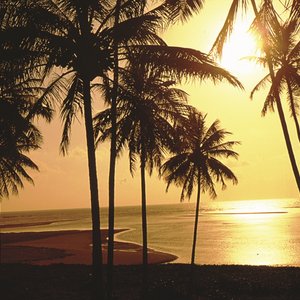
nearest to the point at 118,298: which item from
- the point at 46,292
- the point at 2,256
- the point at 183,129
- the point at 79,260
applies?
the point at 46,292

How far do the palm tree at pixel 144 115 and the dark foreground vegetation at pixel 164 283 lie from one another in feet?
6.08

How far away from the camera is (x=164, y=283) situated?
16.4 m

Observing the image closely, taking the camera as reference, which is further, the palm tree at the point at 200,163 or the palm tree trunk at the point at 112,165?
the palm tree at the point at 200,163

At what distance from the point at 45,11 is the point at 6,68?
1.72 meters

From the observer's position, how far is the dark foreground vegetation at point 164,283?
13977mm

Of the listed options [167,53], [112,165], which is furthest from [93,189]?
[167,53]

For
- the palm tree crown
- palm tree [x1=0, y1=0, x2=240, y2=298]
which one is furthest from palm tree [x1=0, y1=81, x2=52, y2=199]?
the palm tree crown

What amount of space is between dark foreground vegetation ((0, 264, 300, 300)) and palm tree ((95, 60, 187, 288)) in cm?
185

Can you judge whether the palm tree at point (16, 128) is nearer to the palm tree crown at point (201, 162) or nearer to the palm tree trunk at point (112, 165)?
the palm tree trunk at point (112, 165)

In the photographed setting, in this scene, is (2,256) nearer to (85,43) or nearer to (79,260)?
(79,260)

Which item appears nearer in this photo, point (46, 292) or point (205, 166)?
point (46, 292)

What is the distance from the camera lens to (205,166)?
22.1 meters

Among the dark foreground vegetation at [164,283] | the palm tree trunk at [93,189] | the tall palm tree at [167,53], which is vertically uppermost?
the tall palm tree at [167,53]

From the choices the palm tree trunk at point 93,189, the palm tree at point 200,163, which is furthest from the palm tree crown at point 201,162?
the palm tree trunk at point 93,189
